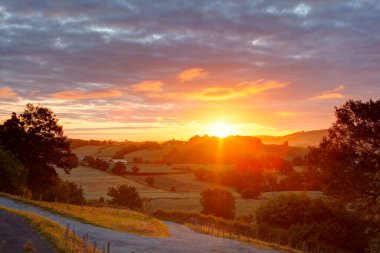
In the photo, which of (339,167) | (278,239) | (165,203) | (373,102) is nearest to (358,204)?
(339,167)

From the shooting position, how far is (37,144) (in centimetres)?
7556

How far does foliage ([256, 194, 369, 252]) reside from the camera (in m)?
67.5

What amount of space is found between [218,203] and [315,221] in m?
32.8

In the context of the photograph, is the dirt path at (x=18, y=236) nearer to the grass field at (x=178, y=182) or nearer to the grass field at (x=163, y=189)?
the grass field at (x=163, y=189)

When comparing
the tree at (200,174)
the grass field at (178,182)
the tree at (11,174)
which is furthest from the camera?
the tree at (200,174)

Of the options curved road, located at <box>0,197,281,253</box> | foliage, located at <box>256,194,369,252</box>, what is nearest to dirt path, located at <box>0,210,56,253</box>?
curved road, located at <box>0,197,281,253</box>

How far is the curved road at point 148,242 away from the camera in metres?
42.0

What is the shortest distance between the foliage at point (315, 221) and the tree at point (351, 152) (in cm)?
2046

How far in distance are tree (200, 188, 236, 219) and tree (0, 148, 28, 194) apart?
42388 mm

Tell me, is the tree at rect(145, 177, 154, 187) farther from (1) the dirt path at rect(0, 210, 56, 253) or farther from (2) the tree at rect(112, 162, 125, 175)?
(1) the dirt path at rect(0, 210, 56, 253)

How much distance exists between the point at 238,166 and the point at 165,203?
181ft

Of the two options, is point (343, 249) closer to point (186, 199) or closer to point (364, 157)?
point (364, 157)

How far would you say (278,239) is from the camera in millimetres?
63719

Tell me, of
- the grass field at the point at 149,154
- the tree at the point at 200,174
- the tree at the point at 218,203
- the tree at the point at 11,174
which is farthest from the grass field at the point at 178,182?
the tree at the point at 11,174
